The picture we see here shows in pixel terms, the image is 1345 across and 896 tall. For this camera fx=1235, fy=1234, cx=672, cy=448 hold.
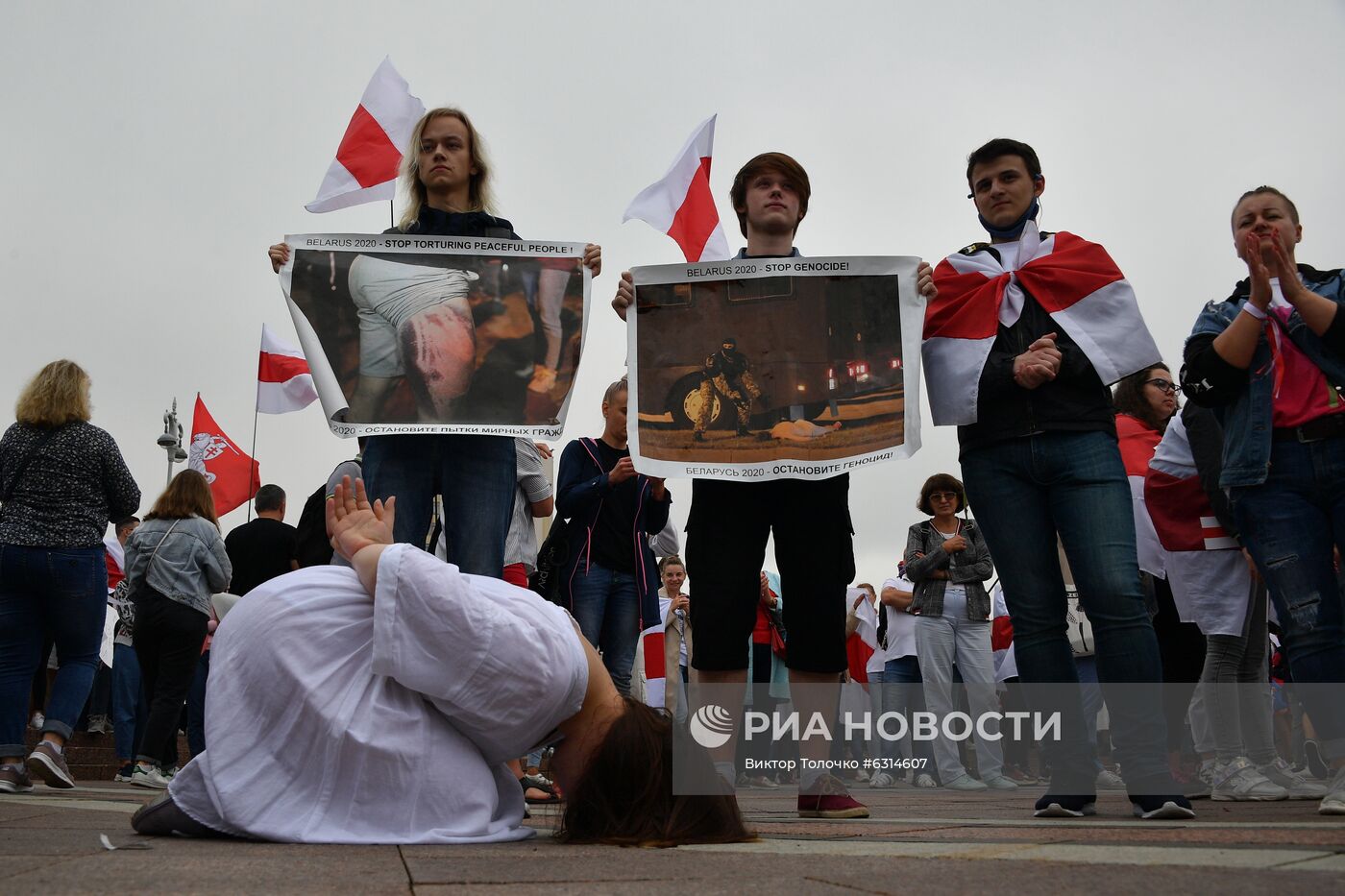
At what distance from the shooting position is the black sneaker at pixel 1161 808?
11.1 ft

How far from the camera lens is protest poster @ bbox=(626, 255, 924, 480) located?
396 centimetres

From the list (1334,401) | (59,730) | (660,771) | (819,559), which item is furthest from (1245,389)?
(59,730)

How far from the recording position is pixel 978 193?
4.23 metres

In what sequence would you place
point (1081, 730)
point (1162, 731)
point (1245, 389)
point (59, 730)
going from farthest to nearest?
1. point (59, 730)
2. point (1245, 389)
3. point (1081, 730)
4. point (1162, 731)

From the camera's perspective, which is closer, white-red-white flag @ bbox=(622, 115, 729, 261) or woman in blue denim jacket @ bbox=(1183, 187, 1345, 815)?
woman in blue denim jacket @ bbox=(1183, 187, 1345, 815)

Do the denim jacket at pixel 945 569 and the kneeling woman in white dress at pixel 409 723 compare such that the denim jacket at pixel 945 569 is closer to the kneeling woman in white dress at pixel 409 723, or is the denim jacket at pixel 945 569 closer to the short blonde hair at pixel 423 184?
the short blonde hair at pixel 423 184

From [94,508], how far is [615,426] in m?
2.63

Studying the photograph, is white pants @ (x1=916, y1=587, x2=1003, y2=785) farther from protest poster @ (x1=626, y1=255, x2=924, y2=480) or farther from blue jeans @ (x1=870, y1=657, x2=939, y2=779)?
protest poster @ (x1=626, y1=255, x2=924, y2=480)

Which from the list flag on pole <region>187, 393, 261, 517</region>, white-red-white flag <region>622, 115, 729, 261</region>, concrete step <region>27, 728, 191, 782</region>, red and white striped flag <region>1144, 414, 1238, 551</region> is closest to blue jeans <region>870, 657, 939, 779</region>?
red and white striped flag <region>1144, 414, 1238, 551</region>

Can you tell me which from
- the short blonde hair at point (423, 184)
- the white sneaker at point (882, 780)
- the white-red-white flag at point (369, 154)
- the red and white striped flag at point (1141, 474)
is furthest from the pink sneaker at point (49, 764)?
the white sneaker at point (882, 780)

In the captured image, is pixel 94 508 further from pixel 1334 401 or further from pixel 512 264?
pixel 1334 401

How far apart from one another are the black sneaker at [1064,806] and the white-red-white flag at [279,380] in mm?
8142

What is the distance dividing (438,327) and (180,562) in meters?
3.45

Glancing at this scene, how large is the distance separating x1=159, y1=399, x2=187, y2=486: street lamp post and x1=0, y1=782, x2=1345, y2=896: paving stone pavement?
1802 cm
